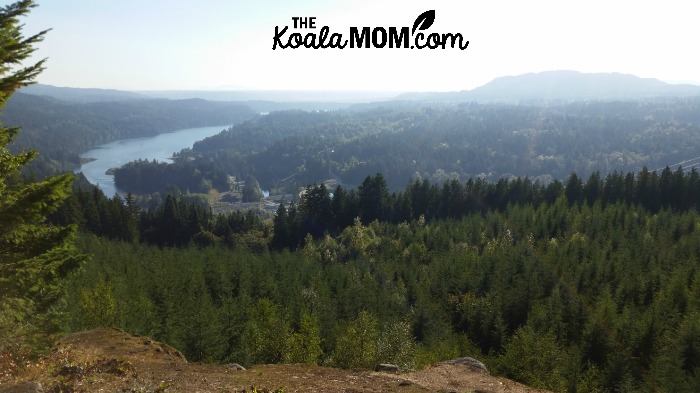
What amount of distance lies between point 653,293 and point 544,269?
46.0 feet

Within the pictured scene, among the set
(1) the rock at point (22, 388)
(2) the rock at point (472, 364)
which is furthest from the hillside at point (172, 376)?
(2) the rock at point (472, 364)

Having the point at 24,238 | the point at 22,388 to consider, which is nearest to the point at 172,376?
the point at 22,388

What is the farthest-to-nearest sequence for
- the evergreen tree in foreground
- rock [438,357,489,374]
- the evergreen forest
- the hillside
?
1. rock [438,357,489,374]
2. the hillside
3. the evergreen forest
4. the evergreen tree in foreground

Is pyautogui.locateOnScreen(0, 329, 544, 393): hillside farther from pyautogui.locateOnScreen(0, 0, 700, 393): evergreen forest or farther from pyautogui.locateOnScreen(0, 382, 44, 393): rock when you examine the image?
pyautogui.locateOnScreen(0, 0, 700, 393): evergreen forest

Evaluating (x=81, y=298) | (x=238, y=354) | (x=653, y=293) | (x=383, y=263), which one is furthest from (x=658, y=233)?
(x=81, y=298)

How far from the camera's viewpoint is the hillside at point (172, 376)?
19438mm

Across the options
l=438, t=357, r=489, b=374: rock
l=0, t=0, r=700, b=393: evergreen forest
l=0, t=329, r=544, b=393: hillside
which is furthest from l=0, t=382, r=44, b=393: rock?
l=438, t=357, r=489, b=374: rock

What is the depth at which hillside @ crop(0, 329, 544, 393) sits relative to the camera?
19.4 metres

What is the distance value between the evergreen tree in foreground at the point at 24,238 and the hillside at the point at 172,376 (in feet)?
7.51

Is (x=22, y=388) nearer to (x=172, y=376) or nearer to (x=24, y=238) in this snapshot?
(x=24, y=238)

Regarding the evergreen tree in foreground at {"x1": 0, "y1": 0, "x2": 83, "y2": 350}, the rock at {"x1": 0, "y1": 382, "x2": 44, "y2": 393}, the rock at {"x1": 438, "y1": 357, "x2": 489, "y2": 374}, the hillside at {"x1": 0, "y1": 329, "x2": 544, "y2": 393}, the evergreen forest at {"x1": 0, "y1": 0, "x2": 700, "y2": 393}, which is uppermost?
the evergreen tree in foreground at {"x1": 0, "y1": 0, "x2": 83, "y2": 350}

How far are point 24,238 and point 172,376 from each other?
9.60 m

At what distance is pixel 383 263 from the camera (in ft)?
281

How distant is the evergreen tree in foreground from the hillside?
2.29 meters
